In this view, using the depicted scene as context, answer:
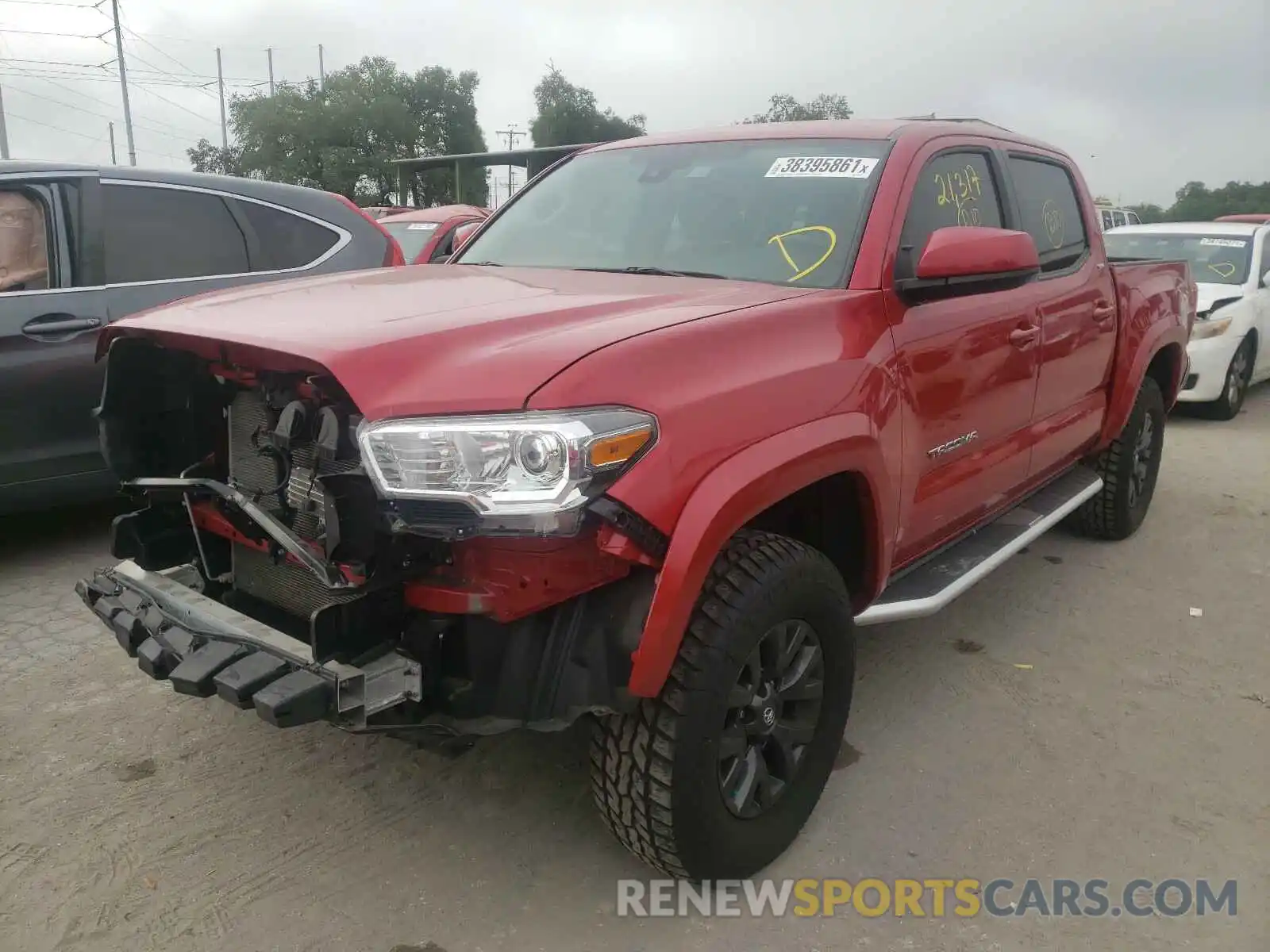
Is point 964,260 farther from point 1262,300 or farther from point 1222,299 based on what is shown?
point 1262,300

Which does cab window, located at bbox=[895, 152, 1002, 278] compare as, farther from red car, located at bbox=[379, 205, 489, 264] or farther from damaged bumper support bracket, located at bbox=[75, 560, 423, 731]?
red car, located at bbox=[379, 205, 489, 264]

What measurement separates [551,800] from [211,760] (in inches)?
41.1

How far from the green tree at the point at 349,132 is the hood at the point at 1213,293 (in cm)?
3840

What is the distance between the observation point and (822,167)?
3.09 m

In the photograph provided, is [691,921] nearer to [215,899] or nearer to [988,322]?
[215,899]

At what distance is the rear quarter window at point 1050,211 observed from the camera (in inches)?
152

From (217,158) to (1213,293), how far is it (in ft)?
159

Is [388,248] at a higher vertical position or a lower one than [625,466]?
higher

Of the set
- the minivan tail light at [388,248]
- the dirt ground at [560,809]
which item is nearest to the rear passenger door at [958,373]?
the dirt ground at [560,809]

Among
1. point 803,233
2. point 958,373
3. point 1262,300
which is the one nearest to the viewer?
point 803,233

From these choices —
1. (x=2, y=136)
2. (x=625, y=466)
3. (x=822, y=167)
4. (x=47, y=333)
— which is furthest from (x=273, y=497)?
(x=2, y=136)

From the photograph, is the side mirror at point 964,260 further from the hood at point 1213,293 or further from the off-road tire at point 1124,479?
the hood at point 1213,293

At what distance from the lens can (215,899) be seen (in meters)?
2.38

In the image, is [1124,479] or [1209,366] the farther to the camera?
[1209,366]
